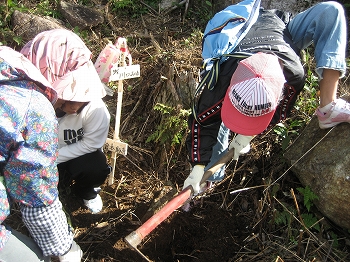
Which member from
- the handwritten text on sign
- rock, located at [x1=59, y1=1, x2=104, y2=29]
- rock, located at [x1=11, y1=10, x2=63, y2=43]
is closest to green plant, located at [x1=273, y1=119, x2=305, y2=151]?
the handwritten text on sign

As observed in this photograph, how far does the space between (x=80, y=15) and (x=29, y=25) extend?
2.34 feet

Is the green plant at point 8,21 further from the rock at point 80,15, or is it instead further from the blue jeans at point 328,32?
the blue jeans at point 328,32

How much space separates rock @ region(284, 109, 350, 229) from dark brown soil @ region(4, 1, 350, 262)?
157mm

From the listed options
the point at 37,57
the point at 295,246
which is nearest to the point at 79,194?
the point at 37,57

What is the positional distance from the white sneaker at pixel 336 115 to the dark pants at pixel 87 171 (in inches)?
71.2

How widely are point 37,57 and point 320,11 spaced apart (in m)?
1.90

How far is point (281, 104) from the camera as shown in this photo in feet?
8.55

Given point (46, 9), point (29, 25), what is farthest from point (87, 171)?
point (46, 9)

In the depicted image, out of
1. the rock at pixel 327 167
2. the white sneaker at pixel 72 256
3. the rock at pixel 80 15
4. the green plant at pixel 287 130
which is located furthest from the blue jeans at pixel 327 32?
the rock at pixel 80 15

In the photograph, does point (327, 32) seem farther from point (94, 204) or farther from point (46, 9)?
point (46, 9)

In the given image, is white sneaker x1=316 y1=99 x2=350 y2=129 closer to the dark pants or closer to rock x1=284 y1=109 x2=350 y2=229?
rock x1=284 y1=109 x2=350 y2=229

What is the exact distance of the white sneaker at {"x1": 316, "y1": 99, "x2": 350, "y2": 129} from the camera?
2.64 meters

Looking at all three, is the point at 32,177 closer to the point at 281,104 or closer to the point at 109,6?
the point at 281,104

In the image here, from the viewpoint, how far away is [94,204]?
3.12 metres
